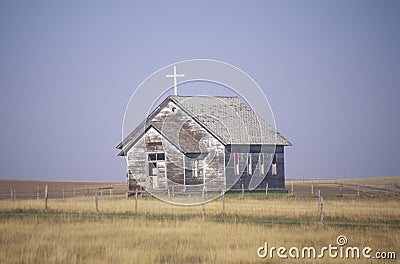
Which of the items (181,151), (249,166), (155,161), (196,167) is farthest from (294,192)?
(155,161)

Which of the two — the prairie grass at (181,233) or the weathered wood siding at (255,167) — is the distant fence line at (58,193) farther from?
the prairie grass at (181,233)

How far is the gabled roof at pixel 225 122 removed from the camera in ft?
149

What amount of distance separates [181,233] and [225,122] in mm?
25790

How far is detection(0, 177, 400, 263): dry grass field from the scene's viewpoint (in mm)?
16516

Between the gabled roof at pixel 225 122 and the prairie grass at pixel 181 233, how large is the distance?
46.1 feet

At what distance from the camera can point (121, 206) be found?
3509cm

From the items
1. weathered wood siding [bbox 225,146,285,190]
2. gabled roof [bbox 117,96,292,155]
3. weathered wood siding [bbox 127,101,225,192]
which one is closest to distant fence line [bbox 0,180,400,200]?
weathered wood siding [bbox 225,146,285,190]

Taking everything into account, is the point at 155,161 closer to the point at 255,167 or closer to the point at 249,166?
the point at 249,166

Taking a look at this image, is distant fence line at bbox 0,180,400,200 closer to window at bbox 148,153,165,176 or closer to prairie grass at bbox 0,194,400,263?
window at bbox 148,153,165,176

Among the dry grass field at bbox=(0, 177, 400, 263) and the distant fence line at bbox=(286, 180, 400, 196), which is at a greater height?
the dry grass field at bbox=(0, 177, 400, 263)

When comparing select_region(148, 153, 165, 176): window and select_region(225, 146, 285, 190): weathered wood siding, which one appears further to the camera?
select_region(225, 146, 285, 190): weathered wood siding

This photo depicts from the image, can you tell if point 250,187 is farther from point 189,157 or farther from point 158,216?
point 158,216

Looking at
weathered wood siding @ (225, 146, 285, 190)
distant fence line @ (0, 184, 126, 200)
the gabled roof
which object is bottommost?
distant fence line @ (0, 184, 126, 200)

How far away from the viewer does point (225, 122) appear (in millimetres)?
47062
